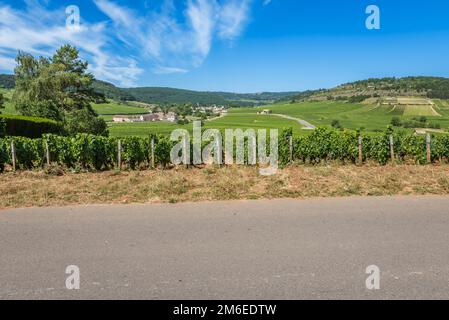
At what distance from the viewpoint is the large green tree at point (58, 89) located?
39.2 m

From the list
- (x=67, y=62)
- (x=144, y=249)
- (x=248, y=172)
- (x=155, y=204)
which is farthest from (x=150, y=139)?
(x=67, y=62)

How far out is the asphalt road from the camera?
364 cm

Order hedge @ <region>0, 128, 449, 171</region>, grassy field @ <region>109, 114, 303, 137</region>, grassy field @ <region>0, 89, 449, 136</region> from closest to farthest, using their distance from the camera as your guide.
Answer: hedge @ <region>0, 128, 449, 171</region> < grassy field @ <region>109, 114, 303, 137</region> < grassy field @ <region>0, 89, 449, 136</region>

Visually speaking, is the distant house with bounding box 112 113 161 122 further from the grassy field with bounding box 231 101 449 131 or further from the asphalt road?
the asphalt road

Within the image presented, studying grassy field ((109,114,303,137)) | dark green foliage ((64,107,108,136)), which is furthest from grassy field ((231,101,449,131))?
dark green foliage ((64,107,108,136))

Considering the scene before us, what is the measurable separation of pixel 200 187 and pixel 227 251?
4.26 m

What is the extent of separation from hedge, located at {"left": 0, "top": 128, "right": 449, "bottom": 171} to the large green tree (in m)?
27.0

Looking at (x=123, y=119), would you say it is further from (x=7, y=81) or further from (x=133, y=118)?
(x=7, y=81)

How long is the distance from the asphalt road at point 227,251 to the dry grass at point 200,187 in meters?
0.80

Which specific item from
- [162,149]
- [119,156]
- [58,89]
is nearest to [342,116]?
[58,89]

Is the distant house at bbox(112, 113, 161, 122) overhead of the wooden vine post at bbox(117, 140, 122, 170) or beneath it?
overhead

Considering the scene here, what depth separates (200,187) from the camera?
880 centimetres

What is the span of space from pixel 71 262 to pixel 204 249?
184 centimetres
